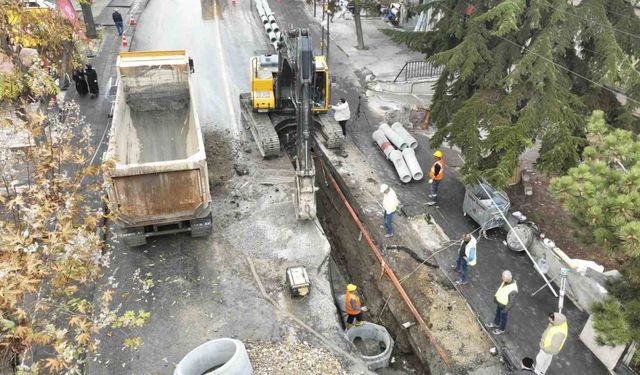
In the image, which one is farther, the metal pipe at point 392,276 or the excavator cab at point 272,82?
the excavator cab at point 272,82

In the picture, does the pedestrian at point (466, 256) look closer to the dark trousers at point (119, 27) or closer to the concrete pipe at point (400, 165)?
the concrete pipe at point (400, 165)

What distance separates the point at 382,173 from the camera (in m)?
15.9

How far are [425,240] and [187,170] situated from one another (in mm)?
6166

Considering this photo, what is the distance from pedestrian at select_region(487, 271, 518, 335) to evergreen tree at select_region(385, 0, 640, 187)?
2661 mm

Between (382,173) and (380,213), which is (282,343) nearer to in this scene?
(380,213)

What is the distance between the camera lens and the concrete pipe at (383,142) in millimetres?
16281

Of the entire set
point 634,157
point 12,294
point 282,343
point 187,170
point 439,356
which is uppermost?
point 634,157

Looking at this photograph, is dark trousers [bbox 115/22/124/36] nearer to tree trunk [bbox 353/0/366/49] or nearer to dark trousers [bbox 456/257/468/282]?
tree trunk [bbox 353/0/366/49]

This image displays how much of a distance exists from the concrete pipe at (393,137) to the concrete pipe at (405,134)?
13cm

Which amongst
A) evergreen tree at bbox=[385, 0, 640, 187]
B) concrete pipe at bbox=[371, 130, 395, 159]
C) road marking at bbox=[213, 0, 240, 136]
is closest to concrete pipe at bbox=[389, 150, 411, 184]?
concrete pipe at bbox=[371, 130, 395, 159]

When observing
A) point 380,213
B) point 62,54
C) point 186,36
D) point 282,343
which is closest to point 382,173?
point 380,213

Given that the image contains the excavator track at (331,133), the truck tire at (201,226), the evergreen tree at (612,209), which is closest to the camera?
the evergreen tree at (612,209)

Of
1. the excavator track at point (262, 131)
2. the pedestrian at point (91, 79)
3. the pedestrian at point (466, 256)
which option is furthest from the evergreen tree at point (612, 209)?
the pedestrian at point (91, 79)

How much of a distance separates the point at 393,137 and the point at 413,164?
1.52 meters
